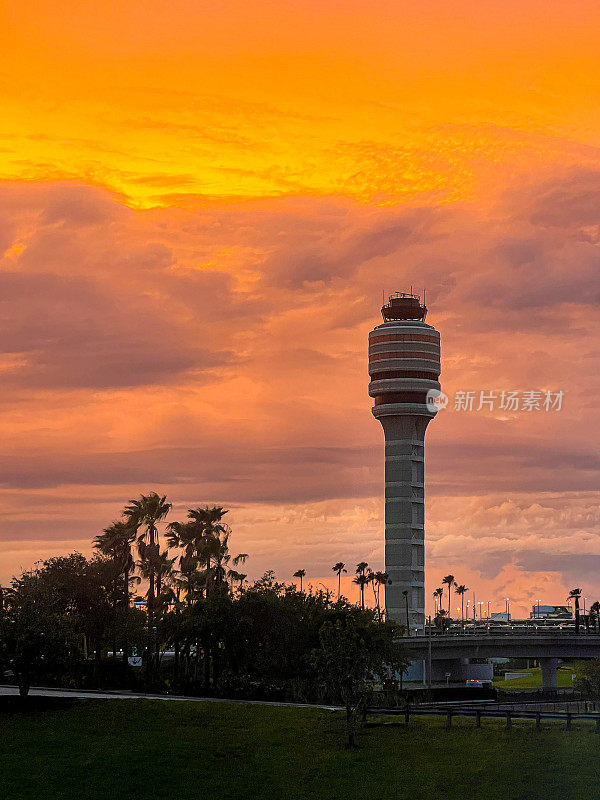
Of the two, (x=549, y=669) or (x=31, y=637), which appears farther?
(x=549, y=669)

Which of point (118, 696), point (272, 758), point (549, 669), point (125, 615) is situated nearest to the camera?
point (272, 758)

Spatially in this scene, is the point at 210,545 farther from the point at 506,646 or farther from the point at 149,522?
the point at 506,646

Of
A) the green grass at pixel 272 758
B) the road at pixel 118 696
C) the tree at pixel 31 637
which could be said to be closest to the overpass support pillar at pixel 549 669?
the road at pixel 118 696

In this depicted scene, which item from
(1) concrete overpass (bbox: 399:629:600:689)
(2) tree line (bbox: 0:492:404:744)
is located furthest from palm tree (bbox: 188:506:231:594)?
(1) concrete overpass (bbox: 399:629:600:689)

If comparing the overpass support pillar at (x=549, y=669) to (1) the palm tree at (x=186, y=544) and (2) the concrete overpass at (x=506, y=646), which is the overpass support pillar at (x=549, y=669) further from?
(1) the palm tree at (x=186, y=544)

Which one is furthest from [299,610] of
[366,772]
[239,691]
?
[366,772]

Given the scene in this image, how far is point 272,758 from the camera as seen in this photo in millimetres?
61219

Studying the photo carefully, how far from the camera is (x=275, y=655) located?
4016 inches

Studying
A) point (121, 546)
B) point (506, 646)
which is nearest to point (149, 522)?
point (121, 546)

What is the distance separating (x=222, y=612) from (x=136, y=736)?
3517 centimetres

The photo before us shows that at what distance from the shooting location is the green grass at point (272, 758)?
53.4 m

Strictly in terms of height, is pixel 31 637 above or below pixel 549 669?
above

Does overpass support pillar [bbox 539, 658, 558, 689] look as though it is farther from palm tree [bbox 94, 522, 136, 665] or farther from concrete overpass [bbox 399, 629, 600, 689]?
palm tree [bbox 94, 522, 136, 665]

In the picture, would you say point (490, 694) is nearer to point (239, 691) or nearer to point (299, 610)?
point (299, 610)
